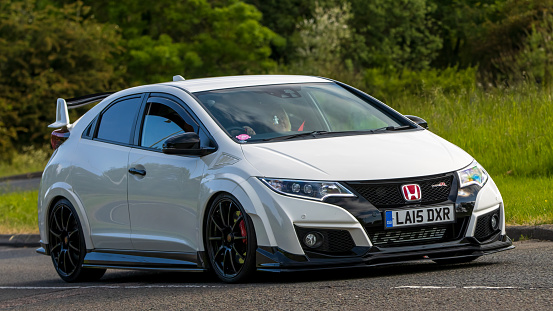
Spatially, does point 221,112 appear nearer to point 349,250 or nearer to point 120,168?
point 120,168

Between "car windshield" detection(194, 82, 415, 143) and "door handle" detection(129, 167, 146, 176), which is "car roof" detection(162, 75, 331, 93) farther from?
"door handle" detection(129, 167, 146, 176)

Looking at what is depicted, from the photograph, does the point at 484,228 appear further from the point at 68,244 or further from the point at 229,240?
the point at 68,244

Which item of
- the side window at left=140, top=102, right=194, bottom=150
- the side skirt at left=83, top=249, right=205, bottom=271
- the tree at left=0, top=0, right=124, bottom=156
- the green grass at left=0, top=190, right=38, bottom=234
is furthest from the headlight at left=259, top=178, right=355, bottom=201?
the tree at left=0, top=0, right=124, bottom=156

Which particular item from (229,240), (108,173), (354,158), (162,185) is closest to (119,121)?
(108,173)

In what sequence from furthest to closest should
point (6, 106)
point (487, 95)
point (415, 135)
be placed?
point (6, 106) < point (487, 95) < point (415, 135)

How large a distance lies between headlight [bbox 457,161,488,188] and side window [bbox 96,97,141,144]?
3020 millimetres

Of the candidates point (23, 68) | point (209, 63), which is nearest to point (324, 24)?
point (209, 63)

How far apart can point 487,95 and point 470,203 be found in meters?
10.3

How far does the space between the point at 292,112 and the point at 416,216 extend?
1689mm

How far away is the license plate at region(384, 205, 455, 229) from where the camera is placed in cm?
682

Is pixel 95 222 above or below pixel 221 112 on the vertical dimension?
A: below

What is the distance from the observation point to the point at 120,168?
8555 mm

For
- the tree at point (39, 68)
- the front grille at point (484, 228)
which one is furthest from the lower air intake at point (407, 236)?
the tree at point (39, 68)

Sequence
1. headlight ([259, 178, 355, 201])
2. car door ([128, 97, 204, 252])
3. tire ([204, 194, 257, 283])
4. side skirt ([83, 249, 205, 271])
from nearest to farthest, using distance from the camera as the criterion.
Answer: headlight ([259, 178, 355, 201]), tire ([204, 194, 257, 283]), car door ([128, 97, 204, 252]), side skirt ([83, 249, 205, 271])
